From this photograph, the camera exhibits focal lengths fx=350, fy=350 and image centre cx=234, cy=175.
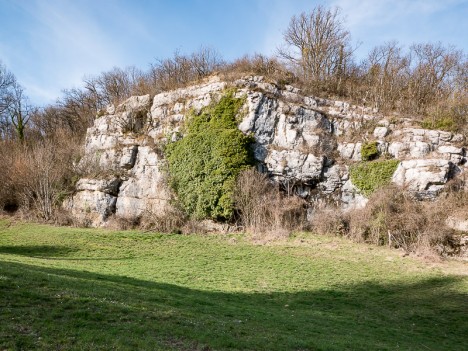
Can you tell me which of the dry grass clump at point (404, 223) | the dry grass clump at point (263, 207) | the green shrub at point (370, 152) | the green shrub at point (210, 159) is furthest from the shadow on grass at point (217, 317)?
the green shrub at point (370, 152)

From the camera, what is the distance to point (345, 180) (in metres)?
28.1

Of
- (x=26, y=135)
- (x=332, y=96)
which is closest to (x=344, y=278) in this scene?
(x=332, y=96)

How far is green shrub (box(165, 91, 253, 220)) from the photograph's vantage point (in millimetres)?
27719

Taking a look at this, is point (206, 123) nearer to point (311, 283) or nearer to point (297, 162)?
point (297, 162)

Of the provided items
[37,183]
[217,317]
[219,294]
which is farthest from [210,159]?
[217,317]

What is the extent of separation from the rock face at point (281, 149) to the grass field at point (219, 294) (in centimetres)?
511

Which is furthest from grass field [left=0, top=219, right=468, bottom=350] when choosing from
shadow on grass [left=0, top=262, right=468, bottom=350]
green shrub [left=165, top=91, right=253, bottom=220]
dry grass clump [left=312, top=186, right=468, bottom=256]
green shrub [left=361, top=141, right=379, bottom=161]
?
green shrub [left=361, top=141, right=379, bottom=161]

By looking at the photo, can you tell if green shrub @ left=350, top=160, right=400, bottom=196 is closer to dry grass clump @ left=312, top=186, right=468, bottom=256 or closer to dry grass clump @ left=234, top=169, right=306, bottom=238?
dry grass clump @ left=312, top=186, right=468, bottom=256

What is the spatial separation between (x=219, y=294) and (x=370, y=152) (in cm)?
1973

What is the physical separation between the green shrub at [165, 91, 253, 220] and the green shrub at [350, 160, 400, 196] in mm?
8500

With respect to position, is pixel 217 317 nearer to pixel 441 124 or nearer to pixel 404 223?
pixel 404 223

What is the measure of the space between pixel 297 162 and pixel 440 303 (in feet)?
53.3

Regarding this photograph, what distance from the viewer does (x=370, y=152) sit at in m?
28.1

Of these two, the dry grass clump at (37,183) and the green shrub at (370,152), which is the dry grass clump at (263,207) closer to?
the green shrub at (370,152)
